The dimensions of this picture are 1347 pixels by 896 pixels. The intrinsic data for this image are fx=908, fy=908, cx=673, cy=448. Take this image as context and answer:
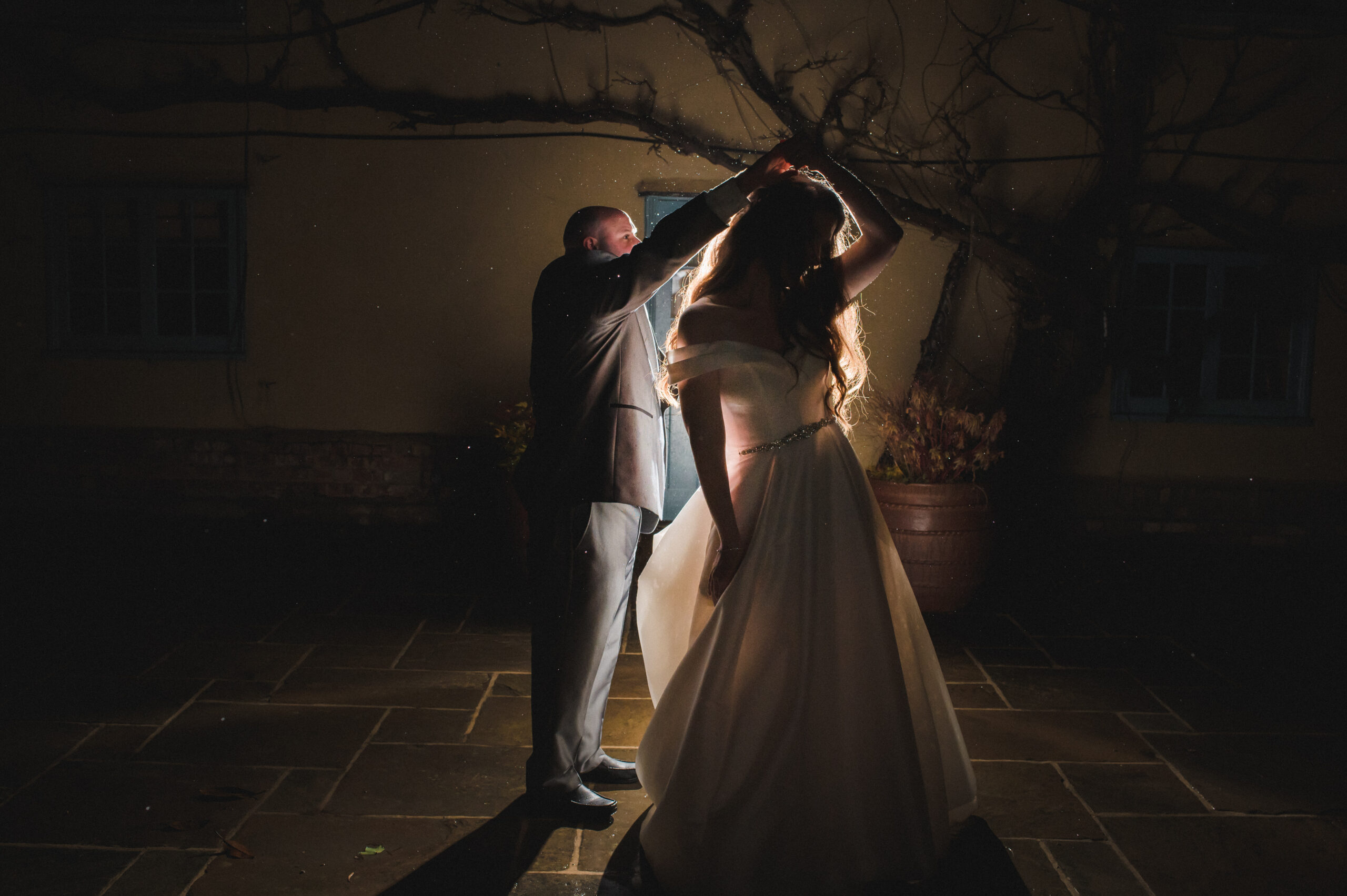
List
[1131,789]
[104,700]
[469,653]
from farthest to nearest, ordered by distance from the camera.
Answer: [469,653]
[104,700]
[1131,789]

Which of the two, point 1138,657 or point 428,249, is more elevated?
point 428,249

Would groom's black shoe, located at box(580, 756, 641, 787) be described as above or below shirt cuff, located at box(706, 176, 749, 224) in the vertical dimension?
below

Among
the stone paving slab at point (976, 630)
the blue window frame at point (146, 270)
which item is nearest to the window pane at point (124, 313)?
the blue window frame at point (146, 270)

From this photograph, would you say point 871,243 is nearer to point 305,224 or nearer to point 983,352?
point 983,352

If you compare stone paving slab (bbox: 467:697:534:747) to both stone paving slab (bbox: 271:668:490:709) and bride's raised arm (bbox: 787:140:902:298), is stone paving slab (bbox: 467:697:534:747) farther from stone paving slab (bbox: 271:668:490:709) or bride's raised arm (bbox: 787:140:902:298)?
bride's raised arm (bbox: 787:140:902:298)

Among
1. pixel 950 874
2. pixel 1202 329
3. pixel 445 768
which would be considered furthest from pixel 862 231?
pixel 1202 329

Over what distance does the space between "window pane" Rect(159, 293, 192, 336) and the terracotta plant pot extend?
5.34 meters

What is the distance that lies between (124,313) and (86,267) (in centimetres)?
43

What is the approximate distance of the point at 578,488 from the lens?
2568 mm

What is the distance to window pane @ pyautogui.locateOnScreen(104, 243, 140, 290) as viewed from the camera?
6.87 m

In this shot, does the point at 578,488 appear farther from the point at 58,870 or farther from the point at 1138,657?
the point at 1138,657

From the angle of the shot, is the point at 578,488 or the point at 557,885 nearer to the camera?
the point at 557,885

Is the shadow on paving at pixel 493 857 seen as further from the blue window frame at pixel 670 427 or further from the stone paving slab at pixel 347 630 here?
the blue window frame at pixel 670 427

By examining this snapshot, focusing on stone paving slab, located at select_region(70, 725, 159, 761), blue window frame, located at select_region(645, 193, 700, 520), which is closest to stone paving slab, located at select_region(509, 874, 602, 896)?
stone paving slab, located at select_region(70, 725, 159, 761)
